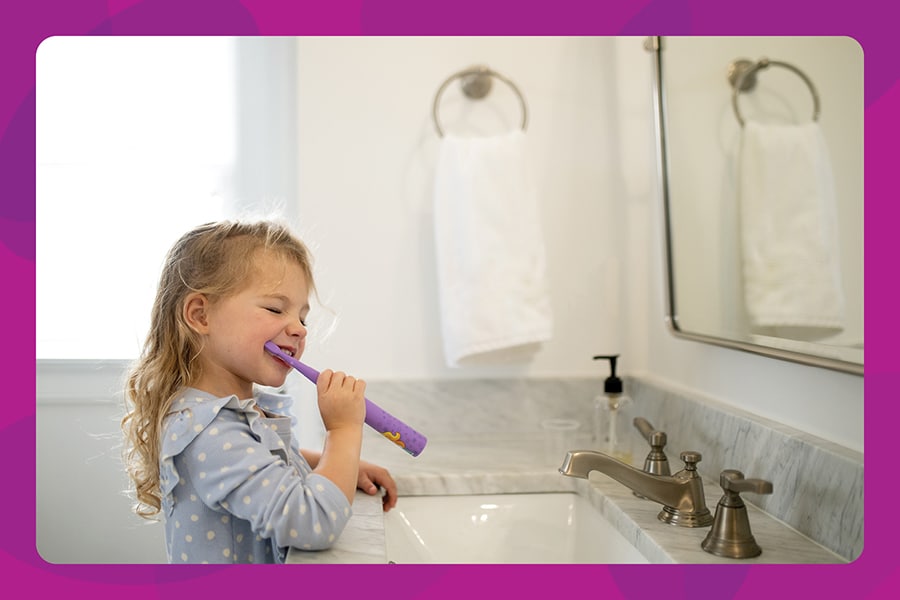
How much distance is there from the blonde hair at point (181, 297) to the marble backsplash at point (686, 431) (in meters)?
0.47

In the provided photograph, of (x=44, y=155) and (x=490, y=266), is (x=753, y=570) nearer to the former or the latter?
(x=490, y=266)

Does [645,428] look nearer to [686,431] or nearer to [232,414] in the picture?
[686,431]

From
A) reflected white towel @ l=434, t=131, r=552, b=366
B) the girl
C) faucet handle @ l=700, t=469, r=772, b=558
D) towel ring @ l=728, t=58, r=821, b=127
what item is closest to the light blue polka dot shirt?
the girl

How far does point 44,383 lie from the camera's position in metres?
1.33

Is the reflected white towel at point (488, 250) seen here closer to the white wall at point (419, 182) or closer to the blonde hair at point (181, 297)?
the white wall at point (419, 182)

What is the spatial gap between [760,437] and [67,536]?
1002mm

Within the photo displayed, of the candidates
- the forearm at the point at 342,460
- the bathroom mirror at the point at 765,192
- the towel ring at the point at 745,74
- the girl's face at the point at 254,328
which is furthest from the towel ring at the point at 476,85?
the forearm at the point at 342,460

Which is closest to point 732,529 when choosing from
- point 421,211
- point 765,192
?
point 765,192

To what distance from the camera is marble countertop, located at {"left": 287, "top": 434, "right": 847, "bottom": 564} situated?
0.73 metres

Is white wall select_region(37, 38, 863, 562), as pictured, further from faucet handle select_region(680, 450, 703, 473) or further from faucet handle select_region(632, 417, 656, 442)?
faucet handle select_region(680, 450, 703, 473)

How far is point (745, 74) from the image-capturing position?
90cm

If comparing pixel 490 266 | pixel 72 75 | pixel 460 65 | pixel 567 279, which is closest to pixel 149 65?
pixel 72 75

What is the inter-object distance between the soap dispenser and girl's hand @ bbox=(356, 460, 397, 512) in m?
0.32

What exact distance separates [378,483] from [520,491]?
190mm
